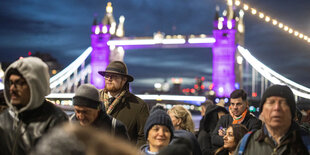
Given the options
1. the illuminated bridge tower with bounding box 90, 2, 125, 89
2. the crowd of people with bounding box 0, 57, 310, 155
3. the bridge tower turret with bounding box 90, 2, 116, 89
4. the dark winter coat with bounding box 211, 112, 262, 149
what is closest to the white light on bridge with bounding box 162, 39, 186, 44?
the illuminated bridge tower with bounding box 90, 2, 125, 89

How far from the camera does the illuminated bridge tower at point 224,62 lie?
137ft

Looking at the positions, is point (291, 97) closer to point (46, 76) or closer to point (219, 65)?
point (46, 76)

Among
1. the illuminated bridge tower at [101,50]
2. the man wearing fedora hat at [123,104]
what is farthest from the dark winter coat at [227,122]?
the illuminated bridge tower at [101,50]

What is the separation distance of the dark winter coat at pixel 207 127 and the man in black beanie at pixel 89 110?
7.36ft

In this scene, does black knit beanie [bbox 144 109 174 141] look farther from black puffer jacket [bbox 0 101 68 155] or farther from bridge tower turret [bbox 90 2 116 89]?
bridge tower turret [bbox 90 2 116 89]

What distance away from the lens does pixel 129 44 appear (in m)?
45.6

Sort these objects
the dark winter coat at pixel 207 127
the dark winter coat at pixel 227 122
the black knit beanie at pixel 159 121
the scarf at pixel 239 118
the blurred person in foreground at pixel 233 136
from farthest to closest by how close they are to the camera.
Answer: the dark winter coat at pixel 207 127 → the scarf at pixel 239 118 → the dark winter coat at pixel 227 122 → the blurred person in foreground at pixel 233 136 → the black knit beanie at pixel 159 121

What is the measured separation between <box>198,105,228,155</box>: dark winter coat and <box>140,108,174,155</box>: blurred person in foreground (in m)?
2.03

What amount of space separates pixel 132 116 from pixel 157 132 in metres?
1.15

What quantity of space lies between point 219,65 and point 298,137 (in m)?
41.4

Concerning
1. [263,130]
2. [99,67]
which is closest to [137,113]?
[263,130]

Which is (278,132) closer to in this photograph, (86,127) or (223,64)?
(86,127)

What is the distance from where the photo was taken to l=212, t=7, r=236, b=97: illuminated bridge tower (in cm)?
4188

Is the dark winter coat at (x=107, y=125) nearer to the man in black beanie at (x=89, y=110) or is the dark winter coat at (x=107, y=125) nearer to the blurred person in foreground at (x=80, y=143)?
the man in black beanie at (x=89, y=110)
